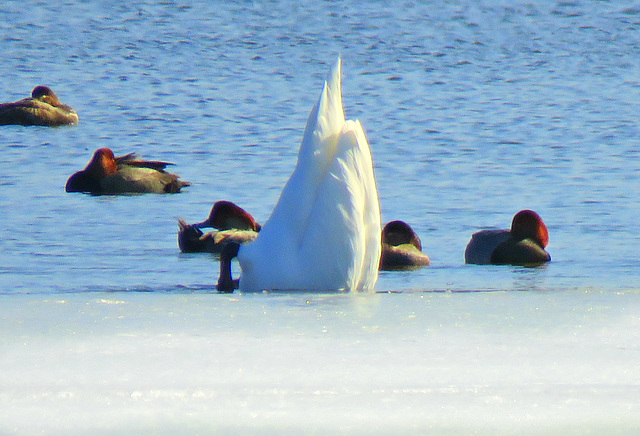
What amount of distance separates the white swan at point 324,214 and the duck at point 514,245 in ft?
8.35

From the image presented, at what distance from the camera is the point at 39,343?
4395 mm

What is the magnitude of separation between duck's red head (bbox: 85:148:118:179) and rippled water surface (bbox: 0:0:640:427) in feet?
1.19

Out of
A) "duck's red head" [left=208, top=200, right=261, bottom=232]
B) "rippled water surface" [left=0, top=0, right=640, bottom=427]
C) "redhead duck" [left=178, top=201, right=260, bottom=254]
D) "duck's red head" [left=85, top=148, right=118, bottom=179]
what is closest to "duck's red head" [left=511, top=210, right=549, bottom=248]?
"rippled water surface" [left=0, top=0, right=640, bottom=427]

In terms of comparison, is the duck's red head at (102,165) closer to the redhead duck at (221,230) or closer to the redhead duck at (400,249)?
the redhead duck at (221,230)

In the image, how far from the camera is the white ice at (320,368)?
3.38 metres

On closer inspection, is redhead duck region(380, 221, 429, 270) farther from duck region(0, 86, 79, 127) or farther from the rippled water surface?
duck region(0, 86, 79, 127)

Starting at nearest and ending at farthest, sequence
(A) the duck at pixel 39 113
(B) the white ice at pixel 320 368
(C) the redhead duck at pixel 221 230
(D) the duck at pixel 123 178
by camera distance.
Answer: (B) the white ice at pixel 320 368, (C) the redhead duck at pixel 221 230, (D) the duck at pixel 123 178, (A) the duck at pixel 39 113

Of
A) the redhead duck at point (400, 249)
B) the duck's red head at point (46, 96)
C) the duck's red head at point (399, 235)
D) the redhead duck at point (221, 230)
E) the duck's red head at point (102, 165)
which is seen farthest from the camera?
the duck's red head at point (46, 96)

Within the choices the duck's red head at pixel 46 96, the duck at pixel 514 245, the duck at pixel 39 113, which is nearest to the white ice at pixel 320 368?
the duck at pixel 514 245

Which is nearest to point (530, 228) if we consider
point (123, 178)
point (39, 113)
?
point (123, 178)

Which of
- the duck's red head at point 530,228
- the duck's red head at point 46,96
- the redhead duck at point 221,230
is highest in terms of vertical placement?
the duck's red head at point 530,228

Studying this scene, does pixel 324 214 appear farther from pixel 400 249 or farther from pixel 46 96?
pixel 46 96

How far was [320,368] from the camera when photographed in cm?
396

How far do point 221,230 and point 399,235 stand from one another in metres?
1.62
